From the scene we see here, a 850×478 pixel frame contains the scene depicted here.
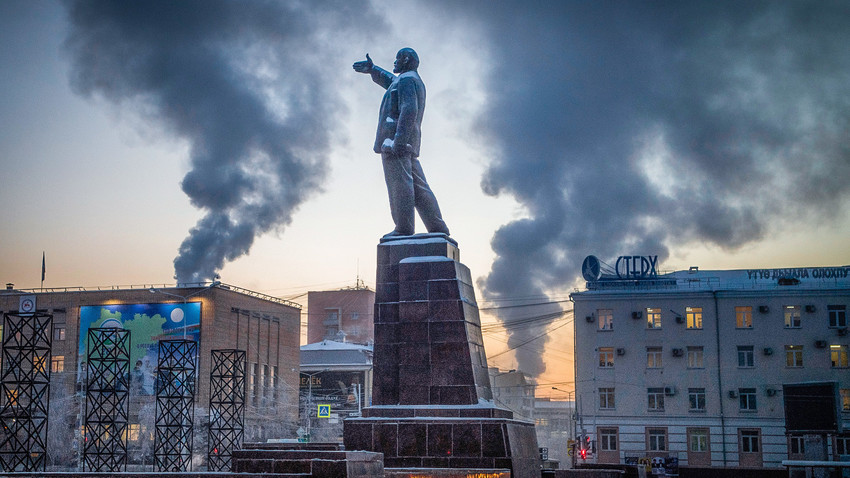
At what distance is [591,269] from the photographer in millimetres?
50844

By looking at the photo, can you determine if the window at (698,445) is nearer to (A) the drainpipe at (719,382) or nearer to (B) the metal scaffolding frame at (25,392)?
(A) the drainpipe at (719,382)

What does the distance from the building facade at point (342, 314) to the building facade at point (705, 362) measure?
→ 60041mm

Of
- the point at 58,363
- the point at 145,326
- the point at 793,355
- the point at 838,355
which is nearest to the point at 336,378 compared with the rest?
the point at 145,326

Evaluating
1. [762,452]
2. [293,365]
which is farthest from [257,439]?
[762,452]

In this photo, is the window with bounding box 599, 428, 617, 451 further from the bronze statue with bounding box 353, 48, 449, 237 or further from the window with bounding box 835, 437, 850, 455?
the bronze statue with bounding box 353, 48, 449, 237

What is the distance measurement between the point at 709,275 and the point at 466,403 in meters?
39.1

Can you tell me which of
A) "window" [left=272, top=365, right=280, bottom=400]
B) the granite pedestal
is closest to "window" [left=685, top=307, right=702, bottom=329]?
the granite pedestal

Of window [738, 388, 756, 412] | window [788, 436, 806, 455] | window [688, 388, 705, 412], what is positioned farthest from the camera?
window [688, 388, 705, 412]

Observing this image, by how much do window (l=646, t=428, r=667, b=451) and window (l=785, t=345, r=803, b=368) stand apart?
720cm

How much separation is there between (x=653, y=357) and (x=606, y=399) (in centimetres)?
333

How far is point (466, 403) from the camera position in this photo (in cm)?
1738

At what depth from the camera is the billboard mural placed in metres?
68.1

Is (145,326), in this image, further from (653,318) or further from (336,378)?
(653,318)

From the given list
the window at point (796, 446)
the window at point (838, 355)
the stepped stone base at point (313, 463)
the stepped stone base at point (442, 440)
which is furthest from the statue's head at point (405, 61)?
the window at point (838, 355)
